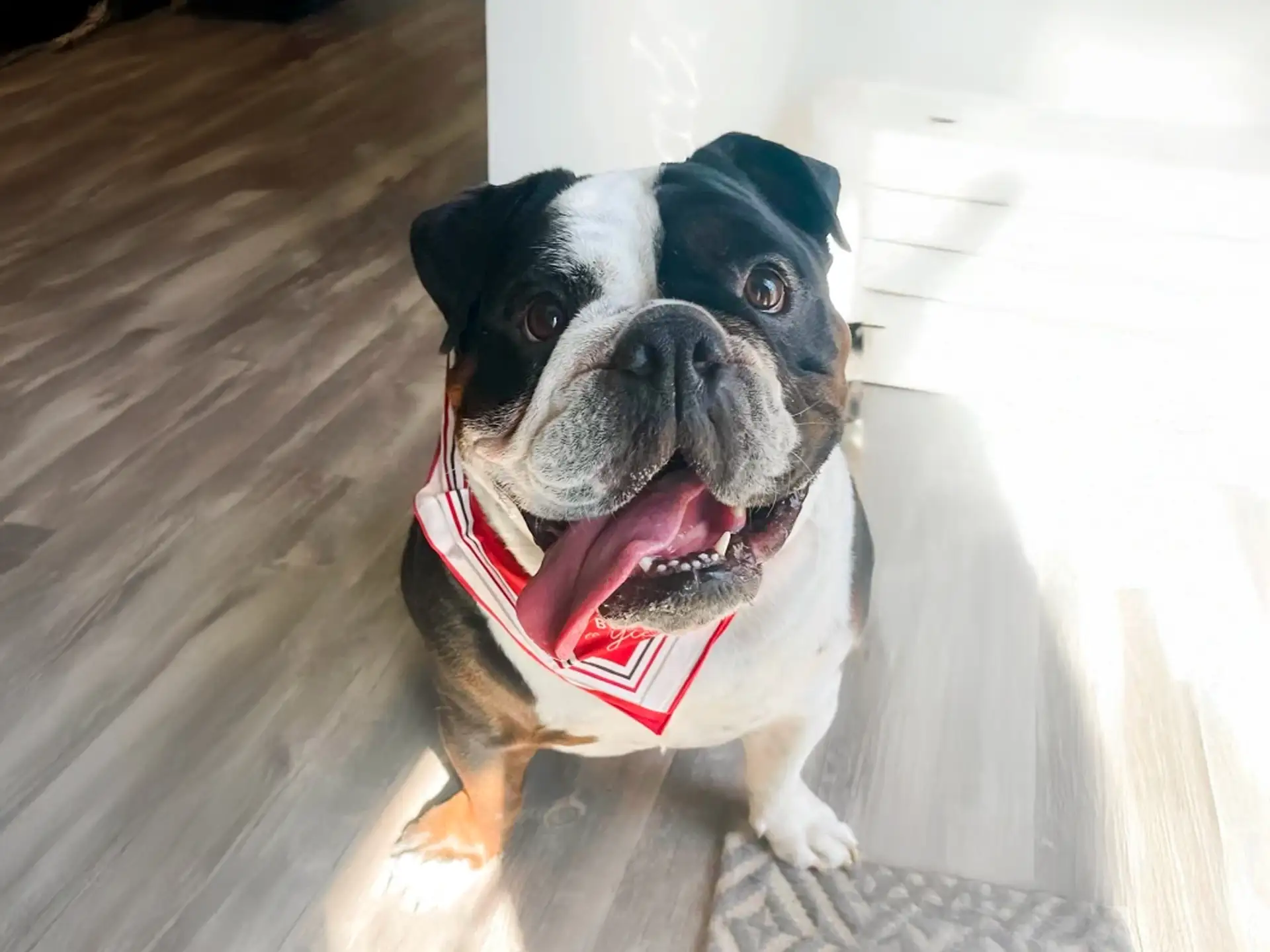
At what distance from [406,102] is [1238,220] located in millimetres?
2858

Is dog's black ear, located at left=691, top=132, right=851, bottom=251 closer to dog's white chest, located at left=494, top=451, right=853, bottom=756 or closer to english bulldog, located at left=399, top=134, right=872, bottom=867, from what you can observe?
english bulldog, located at left=399, top=134, right=872, bottom=867

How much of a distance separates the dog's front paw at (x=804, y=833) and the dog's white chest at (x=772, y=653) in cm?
19

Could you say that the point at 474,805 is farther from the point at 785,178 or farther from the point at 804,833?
the point at 785,178

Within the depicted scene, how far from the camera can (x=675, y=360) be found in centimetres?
96

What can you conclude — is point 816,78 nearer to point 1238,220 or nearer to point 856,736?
point 1238,220

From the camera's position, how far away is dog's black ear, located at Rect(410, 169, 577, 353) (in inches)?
44.9

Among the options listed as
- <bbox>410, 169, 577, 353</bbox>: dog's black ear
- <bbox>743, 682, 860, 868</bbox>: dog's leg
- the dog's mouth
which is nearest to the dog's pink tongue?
the dog's mouth

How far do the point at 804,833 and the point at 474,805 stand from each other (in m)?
0.40

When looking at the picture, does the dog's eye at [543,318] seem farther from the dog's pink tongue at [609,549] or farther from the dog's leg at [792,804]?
the dog's leg at [792,804]

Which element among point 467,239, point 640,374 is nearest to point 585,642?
point 640,374

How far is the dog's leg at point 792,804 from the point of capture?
1.33 meters

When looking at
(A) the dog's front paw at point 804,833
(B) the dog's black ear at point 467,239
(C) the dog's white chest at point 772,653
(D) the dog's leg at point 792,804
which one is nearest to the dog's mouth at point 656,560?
(C) the dog's white chest at point 772,653

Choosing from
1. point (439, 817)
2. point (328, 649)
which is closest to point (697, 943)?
point (439, 817)

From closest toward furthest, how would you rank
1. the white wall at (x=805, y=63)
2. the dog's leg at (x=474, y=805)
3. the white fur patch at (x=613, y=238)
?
the white fur patch at (x=613, y=238) < the dog's leg at (x=474, y=805) < the white wall at (x=805, y=63)
